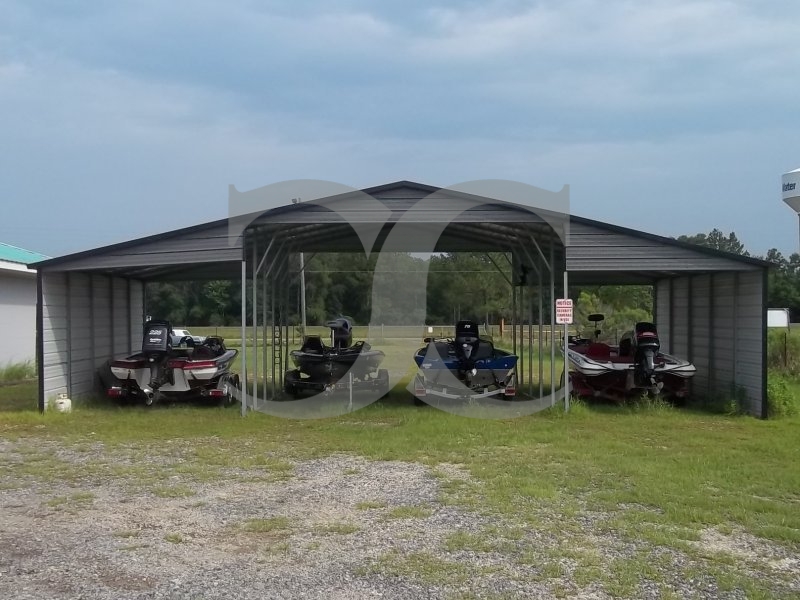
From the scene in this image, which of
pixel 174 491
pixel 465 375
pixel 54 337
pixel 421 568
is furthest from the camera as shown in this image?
pixel 465 375

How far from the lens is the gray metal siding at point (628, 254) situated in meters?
11.0

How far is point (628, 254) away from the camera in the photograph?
11055 mm

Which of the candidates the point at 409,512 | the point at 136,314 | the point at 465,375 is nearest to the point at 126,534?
the point at 409,512

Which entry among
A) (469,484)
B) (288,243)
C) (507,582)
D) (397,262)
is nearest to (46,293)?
(288,243)

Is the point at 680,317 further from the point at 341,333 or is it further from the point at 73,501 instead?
the point at 73,501

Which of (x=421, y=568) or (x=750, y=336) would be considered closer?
(x=421, y=568)

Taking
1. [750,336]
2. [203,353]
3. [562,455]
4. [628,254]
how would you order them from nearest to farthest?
[562,455], [628,254], [750,336], [203,353]

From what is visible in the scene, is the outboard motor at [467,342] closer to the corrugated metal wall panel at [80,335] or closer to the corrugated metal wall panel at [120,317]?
the corrugated metal wall panel at [80,335]

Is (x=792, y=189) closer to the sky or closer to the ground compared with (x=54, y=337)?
closer to the sky

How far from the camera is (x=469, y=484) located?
22.5 feet

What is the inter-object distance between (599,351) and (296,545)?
8.95 meters

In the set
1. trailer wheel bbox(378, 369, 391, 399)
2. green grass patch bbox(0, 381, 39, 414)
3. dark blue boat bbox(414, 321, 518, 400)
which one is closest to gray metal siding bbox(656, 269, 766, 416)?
dark blue boat bbox(414, 321, 518, 400)

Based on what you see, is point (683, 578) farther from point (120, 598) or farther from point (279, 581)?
point (120, 598)

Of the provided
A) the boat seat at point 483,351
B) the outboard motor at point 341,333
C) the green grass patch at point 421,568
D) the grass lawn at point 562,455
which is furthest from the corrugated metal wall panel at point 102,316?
the green grass patch at point 421,568
